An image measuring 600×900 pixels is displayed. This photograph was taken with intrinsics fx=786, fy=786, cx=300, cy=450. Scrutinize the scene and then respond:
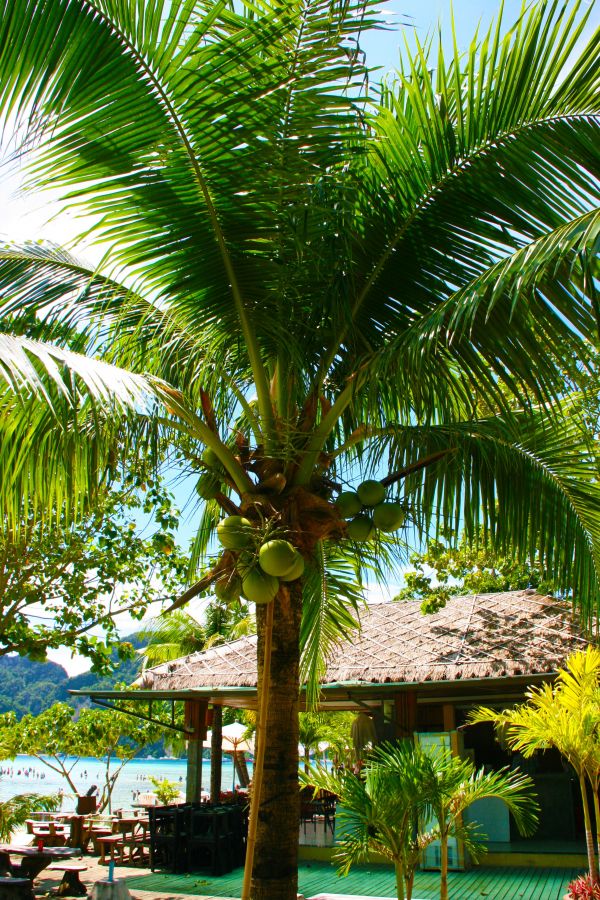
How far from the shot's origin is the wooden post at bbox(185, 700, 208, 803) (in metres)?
12.6

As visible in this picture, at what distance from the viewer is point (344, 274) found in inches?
167

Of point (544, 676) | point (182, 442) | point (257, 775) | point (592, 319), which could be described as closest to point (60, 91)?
point (182, 442)

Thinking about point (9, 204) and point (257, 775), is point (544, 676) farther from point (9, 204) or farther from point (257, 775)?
point (9, 204)

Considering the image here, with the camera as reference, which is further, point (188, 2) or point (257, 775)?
point (257, 775)

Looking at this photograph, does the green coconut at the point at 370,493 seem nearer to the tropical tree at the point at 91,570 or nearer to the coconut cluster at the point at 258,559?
the coconut cluster at the point at 258,559

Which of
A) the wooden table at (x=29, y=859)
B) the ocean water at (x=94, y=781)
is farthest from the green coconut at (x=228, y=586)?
the ocean water at (x=94, y=781)

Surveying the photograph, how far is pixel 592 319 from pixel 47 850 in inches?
404

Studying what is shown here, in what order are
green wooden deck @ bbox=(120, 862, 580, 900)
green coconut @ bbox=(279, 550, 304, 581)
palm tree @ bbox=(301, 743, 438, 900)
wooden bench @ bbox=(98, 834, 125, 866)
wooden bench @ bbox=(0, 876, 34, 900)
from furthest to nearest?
wooden bench @ bbox=(98, 834, 125, 866) → green wooden deck @ bbox=(120, 862, 580, 900) → wooden bench @ bbox=(0, 876, 34, 900) → palm tree @ bbox=(301, 743, 438, 900) → green coconut @ bbox=(279, 550, 304, 581)

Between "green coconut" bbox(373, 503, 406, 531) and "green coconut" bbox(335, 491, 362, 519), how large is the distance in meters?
0.11

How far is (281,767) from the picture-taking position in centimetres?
368

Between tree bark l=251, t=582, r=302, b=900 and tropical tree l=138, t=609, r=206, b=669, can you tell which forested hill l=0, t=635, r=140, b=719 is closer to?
tropical tree l=138, t=609, r=206, b=669

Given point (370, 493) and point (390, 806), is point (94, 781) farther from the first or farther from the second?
point (370, 493)

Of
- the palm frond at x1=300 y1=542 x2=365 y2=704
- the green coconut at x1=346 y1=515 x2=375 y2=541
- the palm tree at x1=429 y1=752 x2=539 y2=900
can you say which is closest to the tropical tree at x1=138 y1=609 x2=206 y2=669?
the palm frond at x1=300 y1=542 x2=365 y2=704

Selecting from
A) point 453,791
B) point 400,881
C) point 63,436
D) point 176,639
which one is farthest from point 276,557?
point 176,639
